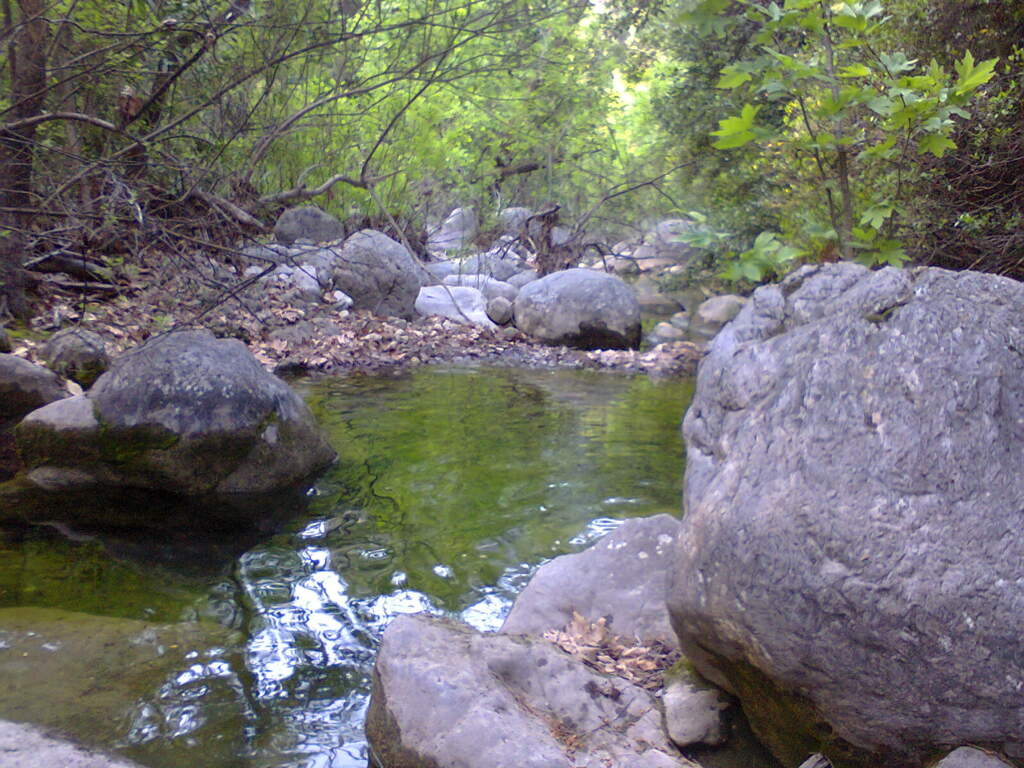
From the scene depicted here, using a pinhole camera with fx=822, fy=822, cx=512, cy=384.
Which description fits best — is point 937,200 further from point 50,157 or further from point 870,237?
point 50,157

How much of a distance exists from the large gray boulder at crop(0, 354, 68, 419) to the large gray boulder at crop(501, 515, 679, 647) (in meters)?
4.15

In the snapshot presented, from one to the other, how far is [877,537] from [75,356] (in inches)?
250

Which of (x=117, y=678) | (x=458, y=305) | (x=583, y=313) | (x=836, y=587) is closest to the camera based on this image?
(x=836, y=587)

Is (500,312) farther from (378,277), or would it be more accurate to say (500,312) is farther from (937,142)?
(937,142)

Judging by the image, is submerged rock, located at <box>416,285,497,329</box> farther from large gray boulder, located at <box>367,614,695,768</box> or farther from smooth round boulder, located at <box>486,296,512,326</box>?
large gray boulder, located at <box>367,614,695,768</box>

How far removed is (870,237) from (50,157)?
6.25 m

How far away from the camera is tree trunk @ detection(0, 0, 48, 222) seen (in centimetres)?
586

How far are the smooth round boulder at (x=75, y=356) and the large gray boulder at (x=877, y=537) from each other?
5592 millimetres

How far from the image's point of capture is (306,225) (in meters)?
13.4

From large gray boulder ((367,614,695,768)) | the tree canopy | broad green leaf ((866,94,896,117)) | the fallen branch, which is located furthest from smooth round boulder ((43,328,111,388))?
broad green leaf ((866,94,896,117))

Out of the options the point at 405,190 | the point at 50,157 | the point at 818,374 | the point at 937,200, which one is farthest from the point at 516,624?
the point at 405,190

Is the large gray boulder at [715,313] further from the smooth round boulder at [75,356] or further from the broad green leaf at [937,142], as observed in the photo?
the broad green leaf at [937,142]

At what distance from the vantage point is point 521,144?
692 inches

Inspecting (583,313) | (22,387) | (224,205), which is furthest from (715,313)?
(22,387)
